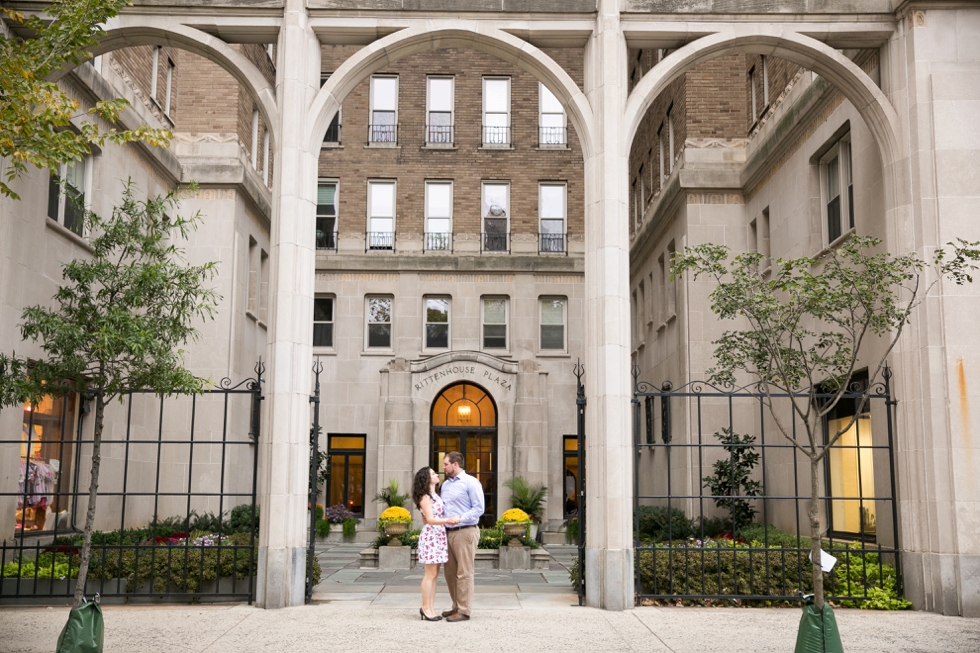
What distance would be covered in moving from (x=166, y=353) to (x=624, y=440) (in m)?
6.09

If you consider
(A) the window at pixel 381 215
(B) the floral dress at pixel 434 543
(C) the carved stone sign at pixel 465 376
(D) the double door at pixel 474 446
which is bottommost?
(B) the floral dress at pixel 434 543

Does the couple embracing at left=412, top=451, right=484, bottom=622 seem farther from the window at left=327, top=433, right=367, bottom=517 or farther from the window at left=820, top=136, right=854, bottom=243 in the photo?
the window at left=327, top=433, right=367, bottom=517

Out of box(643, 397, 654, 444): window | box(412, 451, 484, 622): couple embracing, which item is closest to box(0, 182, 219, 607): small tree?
box(412, 451, 484, 622): couple embracing

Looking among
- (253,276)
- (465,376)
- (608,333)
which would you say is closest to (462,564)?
(608,333)

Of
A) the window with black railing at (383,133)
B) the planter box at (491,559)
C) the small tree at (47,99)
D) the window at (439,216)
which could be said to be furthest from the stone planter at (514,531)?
the window with black railing at (383,133)

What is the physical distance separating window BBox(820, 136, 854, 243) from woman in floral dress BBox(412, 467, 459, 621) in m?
9.33

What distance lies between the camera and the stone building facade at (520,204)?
12.8 metres

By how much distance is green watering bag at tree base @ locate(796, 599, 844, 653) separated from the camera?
8180 millimetres

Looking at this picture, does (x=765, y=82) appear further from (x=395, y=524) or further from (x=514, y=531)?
(x=395, y=524)

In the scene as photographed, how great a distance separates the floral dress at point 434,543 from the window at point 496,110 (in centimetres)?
2410

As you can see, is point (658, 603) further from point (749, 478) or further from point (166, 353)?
point (749, 478)

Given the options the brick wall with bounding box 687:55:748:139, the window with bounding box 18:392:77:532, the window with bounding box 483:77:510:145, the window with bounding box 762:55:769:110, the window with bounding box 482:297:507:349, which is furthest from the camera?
the window with bounding box 483:77:510:145

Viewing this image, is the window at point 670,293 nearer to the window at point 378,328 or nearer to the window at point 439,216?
the window at point 439,216

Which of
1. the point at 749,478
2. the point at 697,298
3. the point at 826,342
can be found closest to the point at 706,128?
the point at 697,298
